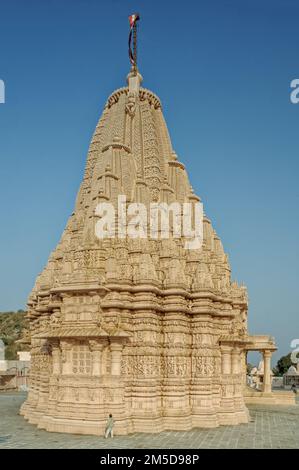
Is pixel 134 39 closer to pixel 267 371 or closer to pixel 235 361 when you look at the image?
pixel 235 361

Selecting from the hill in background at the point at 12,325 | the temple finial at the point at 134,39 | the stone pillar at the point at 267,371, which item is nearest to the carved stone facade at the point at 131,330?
the temple finial at the point at 134,39

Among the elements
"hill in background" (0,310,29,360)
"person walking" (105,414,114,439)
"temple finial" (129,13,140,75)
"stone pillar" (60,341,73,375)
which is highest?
"temple finial" (129,13,140,75)

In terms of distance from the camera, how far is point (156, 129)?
96.5 feet

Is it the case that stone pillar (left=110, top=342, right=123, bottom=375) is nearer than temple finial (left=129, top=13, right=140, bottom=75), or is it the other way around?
stone pillar (left=110, top=342, right=123, bottom=375)

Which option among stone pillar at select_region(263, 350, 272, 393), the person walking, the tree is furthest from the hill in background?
the person walking

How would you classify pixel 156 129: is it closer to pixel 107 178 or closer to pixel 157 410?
pixel 107 178

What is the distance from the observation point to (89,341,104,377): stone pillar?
20.0m

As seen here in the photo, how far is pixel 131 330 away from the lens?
70.8 ft

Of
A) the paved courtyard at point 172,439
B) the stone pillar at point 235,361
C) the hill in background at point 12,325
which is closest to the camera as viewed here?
the paved courtyard at point 172,439

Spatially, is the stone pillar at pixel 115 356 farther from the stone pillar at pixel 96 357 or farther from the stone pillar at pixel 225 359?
the stone pillar at pixel 225 359

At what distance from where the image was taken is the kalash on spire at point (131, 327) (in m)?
20.2

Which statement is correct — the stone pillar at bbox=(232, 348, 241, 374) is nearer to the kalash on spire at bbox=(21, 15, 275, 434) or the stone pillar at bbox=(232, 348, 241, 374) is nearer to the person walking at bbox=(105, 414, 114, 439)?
the kalash on spire at bbox=(21, 15, 275, 434)

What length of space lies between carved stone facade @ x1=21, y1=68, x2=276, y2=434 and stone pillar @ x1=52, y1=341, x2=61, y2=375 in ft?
0.15

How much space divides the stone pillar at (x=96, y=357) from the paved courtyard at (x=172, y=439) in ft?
8.52
